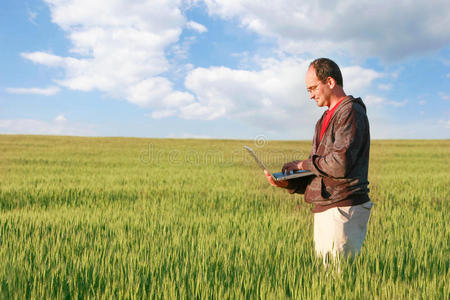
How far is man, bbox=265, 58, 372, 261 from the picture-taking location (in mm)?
2412

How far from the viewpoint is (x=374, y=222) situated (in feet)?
17.9

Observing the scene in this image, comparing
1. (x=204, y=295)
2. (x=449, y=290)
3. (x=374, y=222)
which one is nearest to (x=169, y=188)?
(x=374, y=222)

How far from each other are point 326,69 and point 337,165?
71 cm

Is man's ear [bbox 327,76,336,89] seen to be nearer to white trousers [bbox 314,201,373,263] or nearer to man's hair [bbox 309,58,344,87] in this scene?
man's hair [bbox 309,58,344,87]

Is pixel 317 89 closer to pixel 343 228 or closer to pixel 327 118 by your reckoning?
pixel 327 118

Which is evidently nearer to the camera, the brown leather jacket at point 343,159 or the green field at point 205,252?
the brown leather jacket at point 343,159

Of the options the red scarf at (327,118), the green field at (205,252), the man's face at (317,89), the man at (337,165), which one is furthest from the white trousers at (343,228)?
the man's face at (317,89)

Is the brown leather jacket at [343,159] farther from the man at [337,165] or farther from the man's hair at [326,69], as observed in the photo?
the man's hair at [326,69]

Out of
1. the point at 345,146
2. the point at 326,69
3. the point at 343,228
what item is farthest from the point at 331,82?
the point at 343,228

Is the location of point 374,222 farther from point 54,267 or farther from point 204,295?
point 54,267

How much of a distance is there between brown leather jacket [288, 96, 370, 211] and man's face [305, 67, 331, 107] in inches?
6.0

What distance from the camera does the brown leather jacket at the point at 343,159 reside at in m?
2.40

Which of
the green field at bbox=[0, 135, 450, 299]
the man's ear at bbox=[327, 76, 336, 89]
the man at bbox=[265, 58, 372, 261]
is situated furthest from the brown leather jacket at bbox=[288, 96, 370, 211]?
the green field at bbox=[0, 135, 450, 299]

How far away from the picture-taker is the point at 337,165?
2383mm
